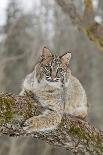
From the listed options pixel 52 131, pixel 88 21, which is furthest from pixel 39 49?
pixel 52 131

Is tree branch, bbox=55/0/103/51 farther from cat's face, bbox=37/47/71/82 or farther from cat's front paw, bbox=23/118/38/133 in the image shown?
cat's front paw, bbox=23/118/38/133

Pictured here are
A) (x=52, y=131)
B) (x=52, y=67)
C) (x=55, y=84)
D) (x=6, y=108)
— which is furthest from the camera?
(x=55, y=84)

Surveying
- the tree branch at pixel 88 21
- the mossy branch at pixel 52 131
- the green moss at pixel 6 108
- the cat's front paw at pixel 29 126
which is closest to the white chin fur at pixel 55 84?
the mossy branch at pixel 52 131

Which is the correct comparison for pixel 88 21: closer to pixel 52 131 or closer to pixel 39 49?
pixel 52 131

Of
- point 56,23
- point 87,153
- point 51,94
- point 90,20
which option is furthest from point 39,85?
point 56,23

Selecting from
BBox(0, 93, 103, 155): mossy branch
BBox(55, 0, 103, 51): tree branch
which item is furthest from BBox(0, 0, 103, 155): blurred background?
BBox(0, 93, 103, 155): mossy branch

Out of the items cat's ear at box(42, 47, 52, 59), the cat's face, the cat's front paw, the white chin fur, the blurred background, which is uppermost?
the blurred background

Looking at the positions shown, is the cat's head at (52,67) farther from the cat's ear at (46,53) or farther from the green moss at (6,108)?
the green moss at (6,108)
